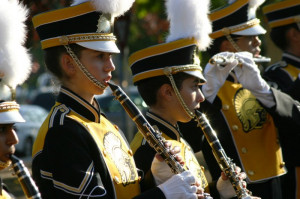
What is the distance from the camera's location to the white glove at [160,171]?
4035 millimetres

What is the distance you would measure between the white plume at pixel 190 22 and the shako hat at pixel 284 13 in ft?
6.91

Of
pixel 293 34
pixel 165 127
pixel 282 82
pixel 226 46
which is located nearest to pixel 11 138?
pixel 165 127

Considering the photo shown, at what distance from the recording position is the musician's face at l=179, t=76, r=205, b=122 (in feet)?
15.1

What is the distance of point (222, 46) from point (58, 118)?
2.53 metres

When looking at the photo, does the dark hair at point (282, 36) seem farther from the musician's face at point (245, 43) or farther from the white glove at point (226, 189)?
the white glove at point (226, 189)

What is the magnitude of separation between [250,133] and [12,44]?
7.97 ft

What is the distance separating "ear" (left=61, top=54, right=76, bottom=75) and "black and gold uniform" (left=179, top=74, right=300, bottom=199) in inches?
65.9

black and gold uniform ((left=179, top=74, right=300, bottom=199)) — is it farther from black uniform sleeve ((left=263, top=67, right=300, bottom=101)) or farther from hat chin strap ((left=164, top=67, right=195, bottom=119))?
hat chin strap ((left=164, top=67, right=195, bottom=119))

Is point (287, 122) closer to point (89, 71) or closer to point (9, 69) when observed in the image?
point (89, 71)

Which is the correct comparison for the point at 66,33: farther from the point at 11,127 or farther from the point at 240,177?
the point at 240,177

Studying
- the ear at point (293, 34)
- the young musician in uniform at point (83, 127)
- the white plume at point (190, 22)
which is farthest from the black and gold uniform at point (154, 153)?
the ear at point (293, 34)

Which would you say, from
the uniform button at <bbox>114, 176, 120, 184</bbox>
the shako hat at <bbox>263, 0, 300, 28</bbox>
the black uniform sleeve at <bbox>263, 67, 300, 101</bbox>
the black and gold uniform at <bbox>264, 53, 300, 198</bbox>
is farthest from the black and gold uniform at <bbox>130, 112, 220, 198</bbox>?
the shako hat at <bbox>263, 0, 300, 28</bbox>

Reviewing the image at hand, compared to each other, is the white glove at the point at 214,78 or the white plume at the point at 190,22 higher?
the white plume at the point at 190,22

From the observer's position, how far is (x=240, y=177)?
4.45 m
